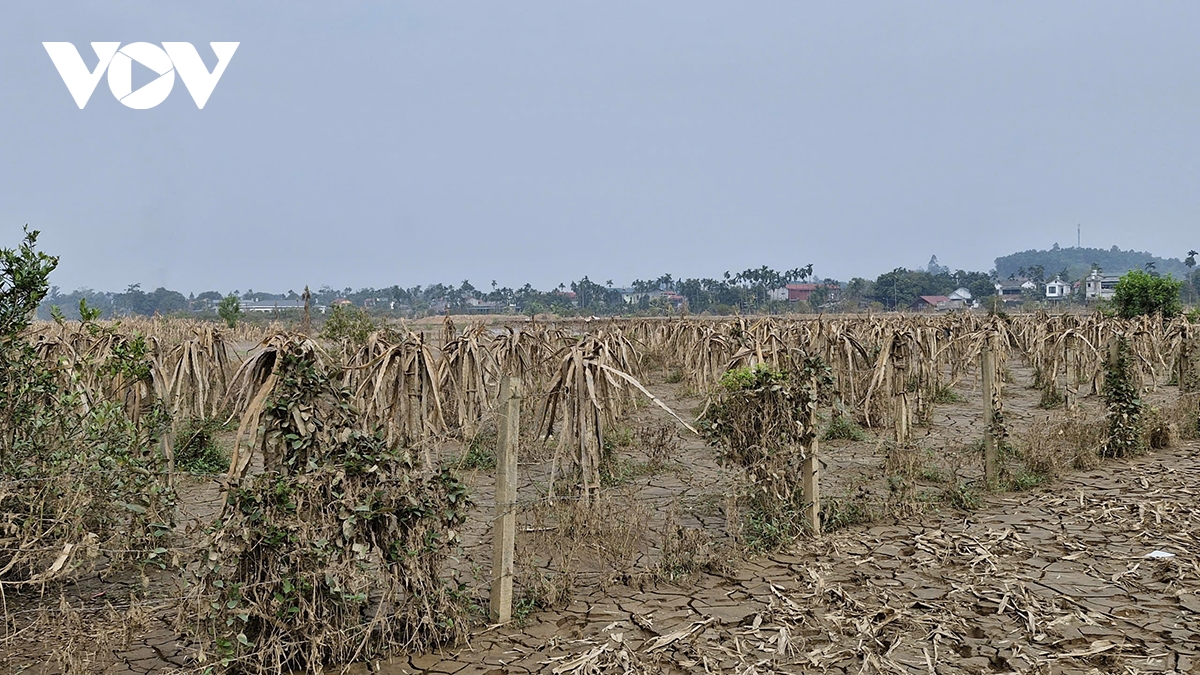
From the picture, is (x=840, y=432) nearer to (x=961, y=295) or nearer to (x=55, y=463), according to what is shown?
(x=55, y=463)

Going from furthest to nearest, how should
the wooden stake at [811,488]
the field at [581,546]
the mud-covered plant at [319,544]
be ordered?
the wooden stake at [811,488] → the field at [581,546] → the mud-covered plant at [319,544]

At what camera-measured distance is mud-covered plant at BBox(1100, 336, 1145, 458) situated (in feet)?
24.1

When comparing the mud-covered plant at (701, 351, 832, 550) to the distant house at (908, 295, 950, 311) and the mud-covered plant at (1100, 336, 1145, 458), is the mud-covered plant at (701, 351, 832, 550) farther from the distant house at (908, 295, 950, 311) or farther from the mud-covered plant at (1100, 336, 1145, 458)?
the distant house at (908, 295, 950, 311)

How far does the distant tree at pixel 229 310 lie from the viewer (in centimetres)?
2538

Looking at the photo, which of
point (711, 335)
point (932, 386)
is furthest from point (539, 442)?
point (932, 386)

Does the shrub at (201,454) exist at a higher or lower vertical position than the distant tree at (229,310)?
lower

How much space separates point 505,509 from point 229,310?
25698 millimetres

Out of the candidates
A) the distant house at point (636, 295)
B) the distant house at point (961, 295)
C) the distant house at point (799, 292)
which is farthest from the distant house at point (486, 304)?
the distant house at point (961, 295)

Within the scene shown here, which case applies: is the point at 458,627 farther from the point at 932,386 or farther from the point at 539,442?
the point at 932,386

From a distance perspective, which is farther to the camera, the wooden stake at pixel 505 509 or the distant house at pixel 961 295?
the distant house at pixel 961 295

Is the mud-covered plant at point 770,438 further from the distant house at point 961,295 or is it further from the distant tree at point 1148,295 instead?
the distant house at point 961,295

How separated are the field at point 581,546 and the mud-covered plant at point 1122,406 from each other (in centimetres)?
4

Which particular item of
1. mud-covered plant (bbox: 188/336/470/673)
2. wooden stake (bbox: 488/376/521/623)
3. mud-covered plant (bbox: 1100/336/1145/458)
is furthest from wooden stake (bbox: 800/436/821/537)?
mud-covered plant (bbox: 1100/336/1145/458)

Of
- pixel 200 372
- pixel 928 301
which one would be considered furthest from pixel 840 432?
pixel 928 301
